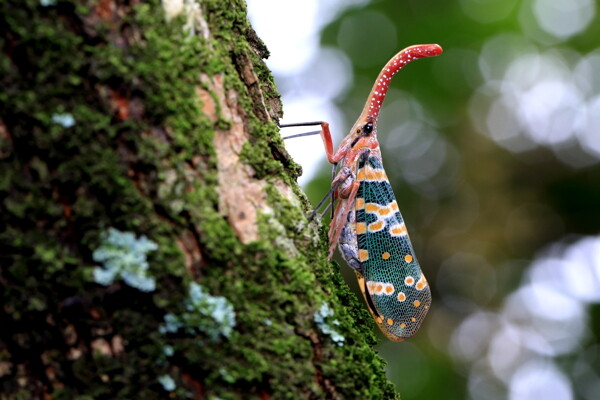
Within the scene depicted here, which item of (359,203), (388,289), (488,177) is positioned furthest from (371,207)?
(488,177)

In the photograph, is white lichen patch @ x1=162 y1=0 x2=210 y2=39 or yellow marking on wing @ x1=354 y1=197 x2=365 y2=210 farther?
yellow marking on wing @ x1=354 y1=197 x2=365 y2=210

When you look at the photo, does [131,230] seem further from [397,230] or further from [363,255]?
[397,230]

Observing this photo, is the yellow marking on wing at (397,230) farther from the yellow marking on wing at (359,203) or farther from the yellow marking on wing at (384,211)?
the yellow marking on wing at (359,203)

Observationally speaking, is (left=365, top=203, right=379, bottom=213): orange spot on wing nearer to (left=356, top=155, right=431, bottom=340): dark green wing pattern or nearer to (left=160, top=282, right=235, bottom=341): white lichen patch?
(left=356, top=155, right=431, bottom=340): dark green wing pattern

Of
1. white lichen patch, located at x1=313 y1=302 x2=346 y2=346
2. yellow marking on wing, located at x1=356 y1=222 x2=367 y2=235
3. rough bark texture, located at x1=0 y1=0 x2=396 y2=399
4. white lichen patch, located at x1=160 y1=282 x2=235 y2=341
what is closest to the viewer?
rough bark texture, located at x1=0 y1=0 x2=396 y2=399

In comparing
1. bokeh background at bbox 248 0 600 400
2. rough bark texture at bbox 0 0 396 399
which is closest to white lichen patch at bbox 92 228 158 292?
rough bark texture at bbox 0 0 396 399

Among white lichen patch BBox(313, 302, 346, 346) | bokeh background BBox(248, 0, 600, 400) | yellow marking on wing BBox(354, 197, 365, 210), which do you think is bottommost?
bokeh background BBox(248, 0, 600, 400)
